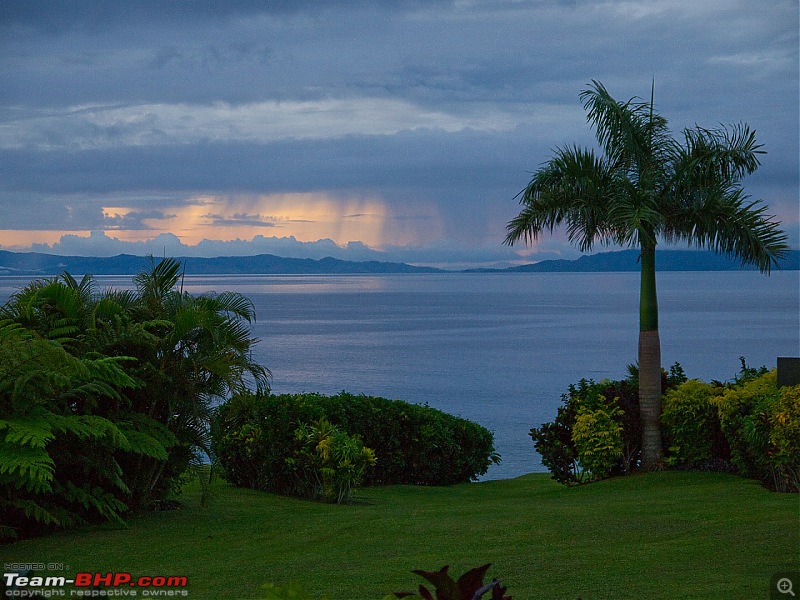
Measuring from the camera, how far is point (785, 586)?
4.62 m

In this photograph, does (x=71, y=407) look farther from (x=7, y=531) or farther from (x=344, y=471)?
(x=344, y=471)

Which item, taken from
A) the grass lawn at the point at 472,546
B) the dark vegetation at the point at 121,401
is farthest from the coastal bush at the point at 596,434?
the dark vegetation at the point at 121,401

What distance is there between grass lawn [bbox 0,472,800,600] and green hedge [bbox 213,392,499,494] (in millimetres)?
1566

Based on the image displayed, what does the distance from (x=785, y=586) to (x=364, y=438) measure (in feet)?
33.6

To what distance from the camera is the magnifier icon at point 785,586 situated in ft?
15.0

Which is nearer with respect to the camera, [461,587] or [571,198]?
[461,587]

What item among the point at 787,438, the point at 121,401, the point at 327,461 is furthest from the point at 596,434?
the point at 121,401

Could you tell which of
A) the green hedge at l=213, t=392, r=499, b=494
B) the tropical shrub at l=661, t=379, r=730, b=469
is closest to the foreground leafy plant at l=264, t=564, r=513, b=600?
the green hedge at l=213, t=392, r=499, b=494

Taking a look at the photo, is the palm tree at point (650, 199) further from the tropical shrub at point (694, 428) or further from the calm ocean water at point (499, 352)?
the calm ocean water at point (499, 352)

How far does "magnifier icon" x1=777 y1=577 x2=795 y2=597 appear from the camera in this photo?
4.57m

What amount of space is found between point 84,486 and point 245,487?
15.5ft

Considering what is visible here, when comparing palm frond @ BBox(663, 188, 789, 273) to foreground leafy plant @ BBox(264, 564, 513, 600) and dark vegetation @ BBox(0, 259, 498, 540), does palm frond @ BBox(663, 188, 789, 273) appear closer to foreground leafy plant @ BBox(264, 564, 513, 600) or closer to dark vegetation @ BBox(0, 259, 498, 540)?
dark vegetation @ BBox(0, 259, 498, 540)

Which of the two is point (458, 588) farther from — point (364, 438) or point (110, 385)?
point (364, 438)

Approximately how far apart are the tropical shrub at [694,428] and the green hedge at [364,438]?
13.0 ft
